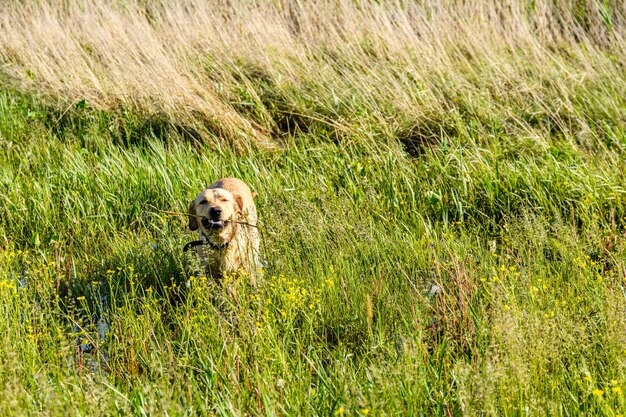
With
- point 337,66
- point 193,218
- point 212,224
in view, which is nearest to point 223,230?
point 212,224

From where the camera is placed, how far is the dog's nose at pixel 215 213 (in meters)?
4.17

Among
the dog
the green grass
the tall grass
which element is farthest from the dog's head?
the tall grass

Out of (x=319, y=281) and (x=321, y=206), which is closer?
(x=319, y=281)

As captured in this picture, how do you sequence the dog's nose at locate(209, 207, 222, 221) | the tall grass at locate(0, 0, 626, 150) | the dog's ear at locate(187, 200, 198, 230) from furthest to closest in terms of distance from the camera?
1. the tall grass at locate(0, 0, 626, 150)
2. the dog's ear at locate(187, 200, 198, 230)
3. the dog's nose at locate(209, 207, 222, 221)

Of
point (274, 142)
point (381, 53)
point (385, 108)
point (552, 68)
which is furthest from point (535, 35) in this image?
point (274, 142)

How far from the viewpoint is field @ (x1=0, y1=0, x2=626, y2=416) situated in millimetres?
2807

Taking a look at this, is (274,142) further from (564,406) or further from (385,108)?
(564,406)

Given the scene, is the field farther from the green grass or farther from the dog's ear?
the dog's ear

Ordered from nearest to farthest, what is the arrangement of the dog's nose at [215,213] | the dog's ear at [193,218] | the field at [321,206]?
the field at [321,206], the dog's nose at [215,213], the dog's ear at [193,218]

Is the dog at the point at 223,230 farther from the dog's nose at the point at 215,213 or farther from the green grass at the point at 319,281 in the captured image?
the green grass at the point at 319,281

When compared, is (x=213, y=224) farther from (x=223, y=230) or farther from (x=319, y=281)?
(x=319, y=281)

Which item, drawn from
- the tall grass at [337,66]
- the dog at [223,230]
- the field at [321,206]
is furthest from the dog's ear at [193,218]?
the tall grass at [337,66]

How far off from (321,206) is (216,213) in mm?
927

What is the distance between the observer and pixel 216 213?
164 inches
